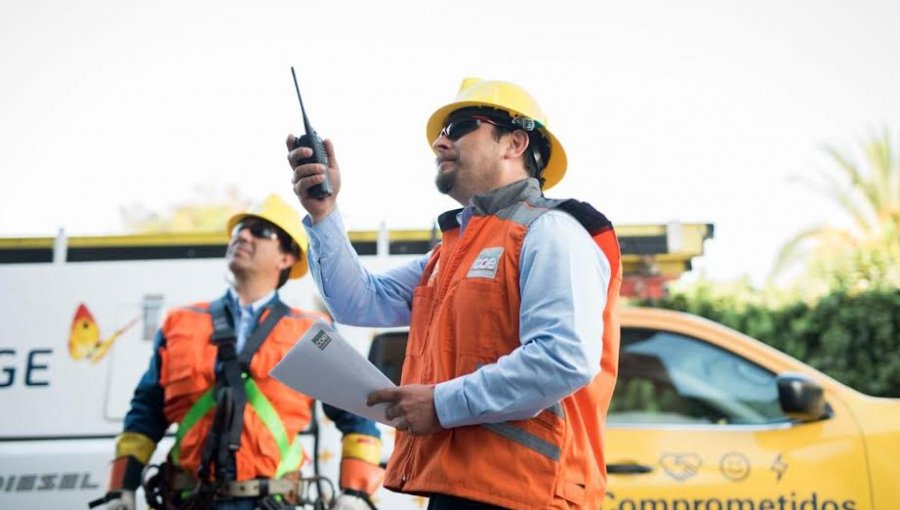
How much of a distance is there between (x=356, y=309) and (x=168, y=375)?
4.40 feet

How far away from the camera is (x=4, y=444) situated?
4395mm

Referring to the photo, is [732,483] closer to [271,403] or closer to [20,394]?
[271,403]

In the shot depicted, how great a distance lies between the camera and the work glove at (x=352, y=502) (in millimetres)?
3299

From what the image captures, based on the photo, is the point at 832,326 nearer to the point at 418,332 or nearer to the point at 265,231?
the point at 265,231

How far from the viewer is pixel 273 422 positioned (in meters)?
3.24

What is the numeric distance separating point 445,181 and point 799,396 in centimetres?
237

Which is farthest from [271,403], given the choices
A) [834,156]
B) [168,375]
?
[834,156]

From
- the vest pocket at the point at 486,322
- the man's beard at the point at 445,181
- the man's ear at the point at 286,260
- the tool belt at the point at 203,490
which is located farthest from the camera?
the man's ear at the point at 286,260

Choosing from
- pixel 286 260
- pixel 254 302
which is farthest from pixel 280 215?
pixel 254 302

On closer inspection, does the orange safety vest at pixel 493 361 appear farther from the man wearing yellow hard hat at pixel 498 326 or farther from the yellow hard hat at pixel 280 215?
the yellow hard hat at pixel 280 215

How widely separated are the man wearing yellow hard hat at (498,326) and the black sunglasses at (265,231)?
1581 millimetres

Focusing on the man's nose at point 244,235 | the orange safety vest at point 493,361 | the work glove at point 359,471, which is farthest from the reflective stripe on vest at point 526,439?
the man's nose at point 244,235

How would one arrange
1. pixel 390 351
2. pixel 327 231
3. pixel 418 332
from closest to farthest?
pixel 418 332 < pixel 327 231 < pixel 390 351

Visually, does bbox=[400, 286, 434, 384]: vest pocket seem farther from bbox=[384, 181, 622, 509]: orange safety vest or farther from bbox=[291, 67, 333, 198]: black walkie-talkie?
bbox=[291, 67, 333, 198]: black walkie-talkie
